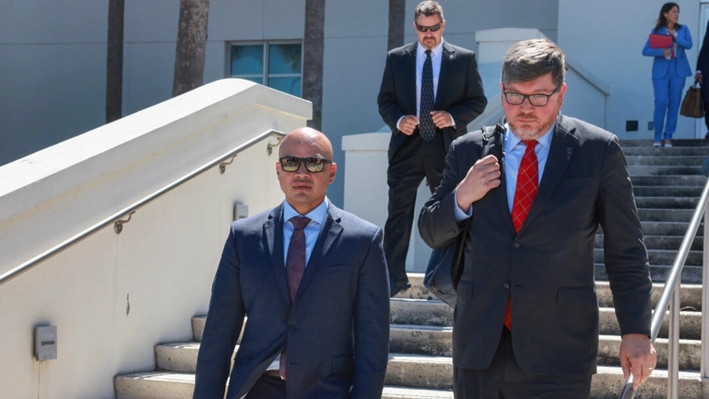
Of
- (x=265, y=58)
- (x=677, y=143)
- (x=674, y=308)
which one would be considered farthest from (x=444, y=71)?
(x=265, y=58)

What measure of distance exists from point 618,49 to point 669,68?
3.30 m

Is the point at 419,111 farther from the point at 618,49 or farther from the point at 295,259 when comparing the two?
the point at 618,49

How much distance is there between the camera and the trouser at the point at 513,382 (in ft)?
11.1

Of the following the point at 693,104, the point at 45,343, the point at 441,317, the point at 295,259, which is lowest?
the point at 441,317

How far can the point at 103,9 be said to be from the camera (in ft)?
69.2

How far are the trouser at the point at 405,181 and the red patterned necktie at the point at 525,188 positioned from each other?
348 cm

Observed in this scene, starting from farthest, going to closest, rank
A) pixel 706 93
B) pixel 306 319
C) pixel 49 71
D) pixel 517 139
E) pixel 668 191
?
1. pixel 49 71
2. pixel 706 93
3. pixel 668 191
4. pixel 306 319
5. pixel 517 139

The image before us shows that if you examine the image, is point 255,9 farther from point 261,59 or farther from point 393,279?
point 393,279

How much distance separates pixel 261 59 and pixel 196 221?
44.6 feet

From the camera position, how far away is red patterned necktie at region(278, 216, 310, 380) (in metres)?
3.77

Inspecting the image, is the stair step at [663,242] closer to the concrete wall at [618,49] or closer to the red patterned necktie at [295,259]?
the red patterned necktie at [295,259]

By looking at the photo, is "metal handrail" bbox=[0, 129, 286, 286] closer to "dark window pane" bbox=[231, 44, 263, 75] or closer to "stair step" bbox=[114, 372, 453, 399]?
"stair step" bbox=[114, 372, 453, 399]

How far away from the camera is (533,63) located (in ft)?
11.0

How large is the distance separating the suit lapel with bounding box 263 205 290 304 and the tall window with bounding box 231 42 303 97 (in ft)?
53.6
